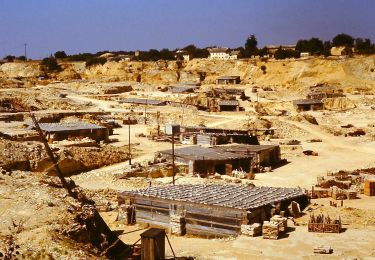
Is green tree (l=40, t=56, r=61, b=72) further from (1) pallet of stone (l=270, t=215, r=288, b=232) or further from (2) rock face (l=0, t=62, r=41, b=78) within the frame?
(1) pallet of stone (l=270, t=215, r=288, b=232)

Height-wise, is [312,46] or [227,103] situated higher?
[312,46]

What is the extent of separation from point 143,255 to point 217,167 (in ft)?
67.1

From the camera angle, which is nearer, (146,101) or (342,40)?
(146,101)

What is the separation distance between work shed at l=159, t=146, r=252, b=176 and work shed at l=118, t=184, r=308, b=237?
404 inches

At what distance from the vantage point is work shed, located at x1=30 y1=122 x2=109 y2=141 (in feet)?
137

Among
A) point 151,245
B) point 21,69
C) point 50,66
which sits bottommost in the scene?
point 151,245

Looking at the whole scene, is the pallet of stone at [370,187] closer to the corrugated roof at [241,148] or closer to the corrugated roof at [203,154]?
the corrugated roof at [203,154]

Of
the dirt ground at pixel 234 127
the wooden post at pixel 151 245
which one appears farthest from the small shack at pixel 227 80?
the wooden post at pixel 151 245

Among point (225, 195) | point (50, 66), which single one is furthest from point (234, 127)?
point (50, 66)

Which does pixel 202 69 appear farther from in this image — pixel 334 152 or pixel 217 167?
pixel 217 167

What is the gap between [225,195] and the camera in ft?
75.2

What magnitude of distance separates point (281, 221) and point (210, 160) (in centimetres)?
1506

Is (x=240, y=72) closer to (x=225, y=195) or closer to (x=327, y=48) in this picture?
(x=327, y=48)

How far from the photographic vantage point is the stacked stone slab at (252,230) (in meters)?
19.8
